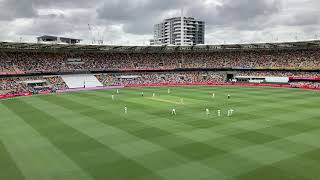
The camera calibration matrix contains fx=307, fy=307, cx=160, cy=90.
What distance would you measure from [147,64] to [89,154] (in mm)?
68478

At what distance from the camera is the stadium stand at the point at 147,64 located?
7012cm

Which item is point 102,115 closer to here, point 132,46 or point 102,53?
point 132,46

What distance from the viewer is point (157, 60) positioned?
89.8 meters

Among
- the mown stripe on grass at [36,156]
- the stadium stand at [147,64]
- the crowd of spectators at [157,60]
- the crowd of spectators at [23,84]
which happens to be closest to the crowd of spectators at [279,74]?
the stadium stand at [147,64]

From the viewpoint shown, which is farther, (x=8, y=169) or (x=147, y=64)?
(x=147, y=64)

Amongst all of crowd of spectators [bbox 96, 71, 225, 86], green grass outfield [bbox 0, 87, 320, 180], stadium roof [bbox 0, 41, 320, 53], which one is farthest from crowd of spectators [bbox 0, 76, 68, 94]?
green grass outfield [bbox 0, 87, 320, 180]

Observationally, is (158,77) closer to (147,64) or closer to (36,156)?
(147,64)

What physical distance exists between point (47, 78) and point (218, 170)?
63412mm

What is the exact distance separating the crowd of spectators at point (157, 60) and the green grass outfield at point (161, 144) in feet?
135

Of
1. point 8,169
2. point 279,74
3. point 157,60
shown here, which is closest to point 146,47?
point 157,60

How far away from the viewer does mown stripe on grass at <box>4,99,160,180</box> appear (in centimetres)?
1681

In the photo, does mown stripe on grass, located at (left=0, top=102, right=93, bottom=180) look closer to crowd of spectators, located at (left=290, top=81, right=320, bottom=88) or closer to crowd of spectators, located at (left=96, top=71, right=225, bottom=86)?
crowd of spectators, located at (left=96, top=71, right=225, bottom=86)

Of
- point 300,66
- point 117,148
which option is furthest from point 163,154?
point 300,66

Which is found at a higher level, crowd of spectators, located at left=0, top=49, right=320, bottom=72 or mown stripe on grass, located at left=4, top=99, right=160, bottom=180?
crowd of spectators, located at left=0, top=49, right=320, bottom=72
